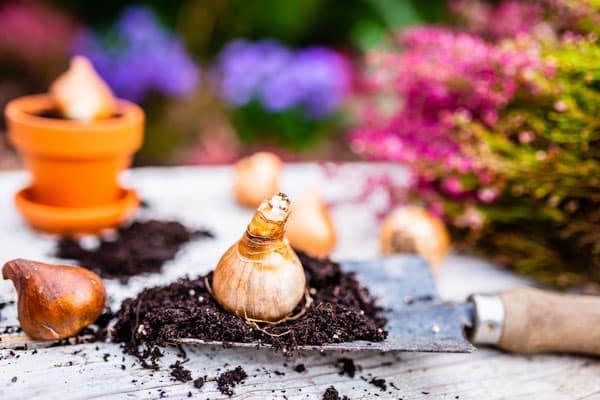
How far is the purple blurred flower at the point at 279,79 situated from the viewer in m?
2.86

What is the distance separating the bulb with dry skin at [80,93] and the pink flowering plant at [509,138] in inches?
23.4

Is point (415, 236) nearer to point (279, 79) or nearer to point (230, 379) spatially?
point (230, 379)

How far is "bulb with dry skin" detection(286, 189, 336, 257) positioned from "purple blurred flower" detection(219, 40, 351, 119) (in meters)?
1.64

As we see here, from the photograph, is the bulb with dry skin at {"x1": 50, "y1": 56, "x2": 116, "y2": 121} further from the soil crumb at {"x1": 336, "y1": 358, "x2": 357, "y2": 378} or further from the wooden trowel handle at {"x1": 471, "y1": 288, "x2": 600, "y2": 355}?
the wooden trowel handle at {"x1": 471, "y1": 288, "x2": 600, "y2": 355}

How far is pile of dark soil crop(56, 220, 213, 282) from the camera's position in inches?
46.0

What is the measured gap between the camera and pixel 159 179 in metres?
1.75

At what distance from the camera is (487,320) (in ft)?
3.25

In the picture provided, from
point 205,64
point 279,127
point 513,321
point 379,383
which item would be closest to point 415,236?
point 513,321

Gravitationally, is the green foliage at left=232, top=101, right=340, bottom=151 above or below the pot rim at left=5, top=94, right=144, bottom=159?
above

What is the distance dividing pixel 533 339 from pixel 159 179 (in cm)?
114

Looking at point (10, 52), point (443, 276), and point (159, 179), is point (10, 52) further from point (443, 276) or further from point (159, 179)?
point (443, 276)

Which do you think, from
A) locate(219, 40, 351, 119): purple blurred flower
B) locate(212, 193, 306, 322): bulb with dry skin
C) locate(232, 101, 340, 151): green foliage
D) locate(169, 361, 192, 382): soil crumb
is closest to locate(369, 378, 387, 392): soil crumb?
locate(212, 193, 306, 322): bulb with dry skin

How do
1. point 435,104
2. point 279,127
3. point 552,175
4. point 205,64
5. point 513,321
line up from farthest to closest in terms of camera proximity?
point 205,64
point 279,127
point 435,104
point 552,175
point 513,321

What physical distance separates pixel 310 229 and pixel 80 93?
58 centimetres
